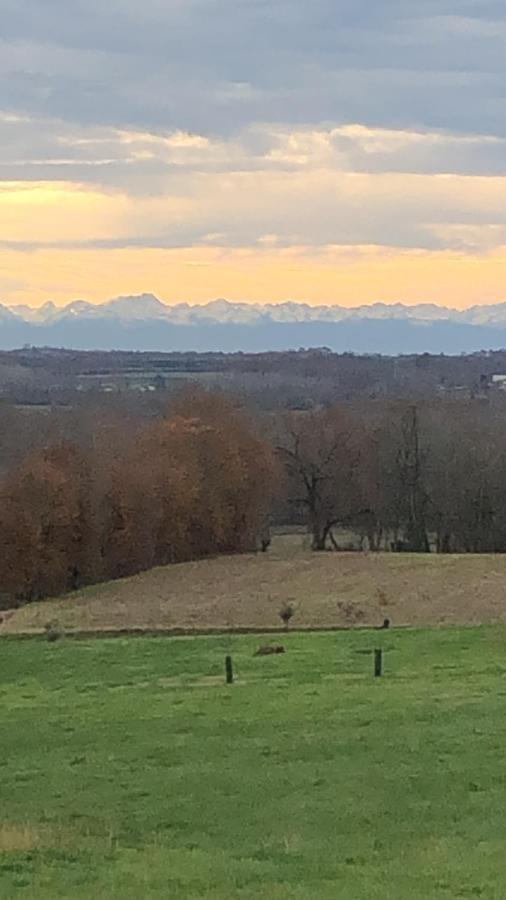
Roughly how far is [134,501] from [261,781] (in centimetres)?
4525

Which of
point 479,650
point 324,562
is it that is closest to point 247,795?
point 479,650

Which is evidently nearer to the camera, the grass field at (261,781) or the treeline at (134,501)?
the grass field at (261,781)

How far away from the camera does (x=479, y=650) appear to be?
33.2 metres

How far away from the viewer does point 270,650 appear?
34469mm

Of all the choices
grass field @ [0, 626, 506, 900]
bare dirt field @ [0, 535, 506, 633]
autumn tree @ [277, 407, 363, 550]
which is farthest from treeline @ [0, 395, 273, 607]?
grass field @ [0, 626, 506, 900]

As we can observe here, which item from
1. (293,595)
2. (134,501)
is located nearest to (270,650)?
(293,595)

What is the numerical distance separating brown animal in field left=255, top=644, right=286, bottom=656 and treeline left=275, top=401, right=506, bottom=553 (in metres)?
36.1

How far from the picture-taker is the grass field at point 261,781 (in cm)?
1255

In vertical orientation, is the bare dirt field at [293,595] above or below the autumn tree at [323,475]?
below

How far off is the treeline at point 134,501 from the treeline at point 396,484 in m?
5.88

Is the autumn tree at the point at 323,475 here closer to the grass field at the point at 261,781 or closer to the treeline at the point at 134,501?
the treeline at the point at 134,501

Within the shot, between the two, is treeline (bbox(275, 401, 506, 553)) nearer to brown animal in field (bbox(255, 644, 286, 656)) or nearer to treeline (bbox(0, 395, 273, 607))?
treeline (bbox(0, 395, 273, 607))

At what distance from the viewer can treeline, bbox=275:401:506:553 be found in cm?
7131

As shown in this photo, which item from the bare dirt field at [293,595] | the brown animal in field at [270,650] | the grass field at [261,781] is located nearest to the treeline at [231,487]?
the bare dirt field at [293,595]
